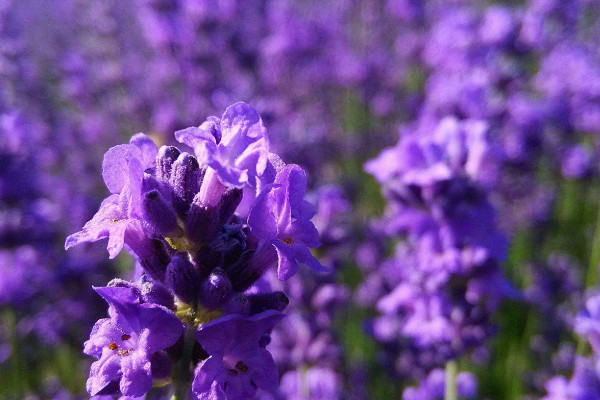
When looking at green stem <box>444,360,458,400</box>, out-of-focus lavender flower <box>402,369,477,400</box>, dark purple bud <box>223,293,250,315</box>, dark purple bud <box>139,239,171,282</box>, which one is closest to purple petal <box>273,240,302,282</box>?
dark purple bud <box>223,293,250,315</box>

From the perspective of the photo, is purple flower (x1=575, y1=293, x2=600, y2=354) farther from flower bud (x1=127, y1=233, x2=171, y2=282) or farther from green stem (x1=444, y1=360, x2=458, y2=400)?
flower bud (x1=127, y1=233, x2=171, y2=282)

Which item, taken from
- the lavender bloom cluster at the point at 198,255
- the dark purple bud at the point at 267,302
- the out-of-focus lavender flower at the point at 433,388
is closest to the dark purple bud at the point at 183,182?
the lavender bloom cluster at the point at 198,255

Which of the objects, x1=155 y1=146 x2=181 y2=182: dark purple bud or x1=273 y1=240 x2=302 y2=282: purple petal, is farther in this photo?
x1=155 y1=146 x2=181 y2=182: dark purple bud

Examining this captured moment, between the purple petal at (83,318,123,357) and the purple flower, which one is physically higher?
the purple petal at (83,318,123,357)

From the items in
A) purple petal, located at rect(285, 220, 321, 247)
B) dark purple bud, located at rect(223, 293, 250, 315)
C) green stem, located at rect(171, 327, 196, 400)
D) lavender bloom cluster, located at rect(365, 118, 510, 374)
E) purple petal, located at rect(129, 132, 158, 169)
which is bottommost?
lavender bloom cluster, located at rect(365, 118, 510, 374)

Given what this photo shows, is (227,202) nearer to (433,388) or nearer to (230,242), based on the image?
(230,242)

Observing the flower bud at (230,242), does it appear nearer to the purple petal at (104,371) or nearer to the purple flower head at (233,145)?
the purple flower head at (233,145)

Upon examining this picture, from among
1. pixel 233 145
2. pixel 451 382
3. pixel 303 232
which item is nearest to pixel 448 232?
pixel 451 382
